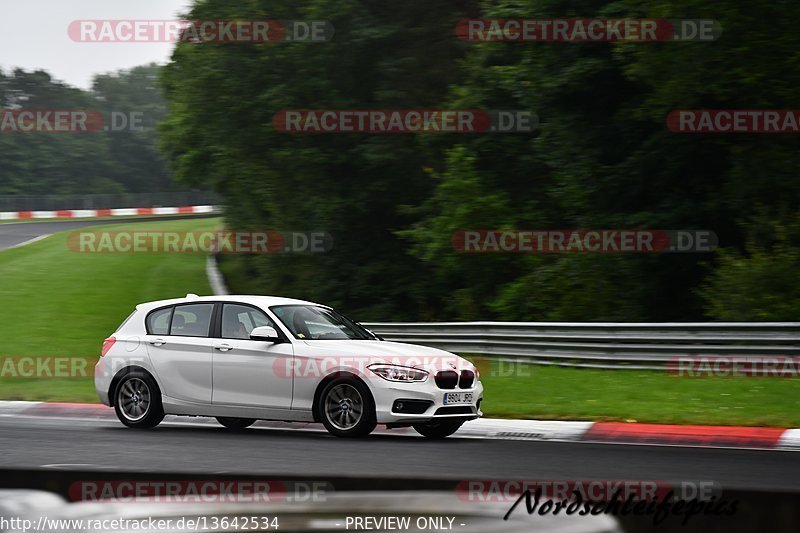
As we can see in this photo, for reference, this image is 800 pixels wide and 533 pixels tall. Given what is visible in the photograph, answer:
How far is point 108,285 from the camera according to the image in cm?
3191

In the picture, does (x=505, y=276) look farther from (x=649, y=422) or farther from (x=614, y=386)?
(x=649, y=422)

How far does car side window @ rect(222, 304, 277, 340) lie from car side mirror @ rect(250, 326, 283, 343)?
26 cm

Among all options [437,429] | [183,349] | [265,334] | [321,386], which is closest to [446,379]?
[437,429]

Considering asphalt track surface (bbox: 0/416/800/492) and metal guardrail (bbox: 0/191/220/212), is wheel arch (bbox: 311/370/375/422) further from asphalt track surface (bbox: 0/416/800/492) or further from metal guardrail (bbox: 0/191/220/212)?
metal guardrail (bbox: 0/191/220/212)

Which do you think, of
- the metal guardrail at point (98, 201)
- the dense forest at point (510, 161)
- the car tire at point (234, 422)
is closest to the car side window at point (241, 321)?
the car tire at point (234, 422)

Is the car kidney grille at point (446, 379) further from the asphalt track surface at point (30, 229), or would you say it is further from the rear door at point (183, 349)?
the asphalt track surface at point (30, 229)

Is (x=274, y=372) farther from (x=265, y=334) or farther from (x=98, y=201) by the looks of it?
(x=98, y=201)

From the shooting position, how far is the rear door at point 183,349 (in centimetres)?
1252

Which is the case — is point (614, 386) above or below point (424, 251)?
below

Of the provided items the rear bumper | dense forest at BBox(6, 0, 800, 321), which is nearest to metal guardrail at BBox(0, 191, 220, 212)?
dense forest at BBox(6, 0, 800, 321)

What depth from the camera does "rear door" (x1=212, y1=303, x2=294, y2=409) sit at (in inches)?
475

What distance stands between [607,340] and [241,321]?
701cm

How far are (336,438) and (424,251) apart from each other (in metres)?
14.5

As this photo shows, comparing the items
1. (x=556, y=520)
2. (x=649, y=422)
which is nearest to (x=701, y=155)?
(x=649, y=422)
